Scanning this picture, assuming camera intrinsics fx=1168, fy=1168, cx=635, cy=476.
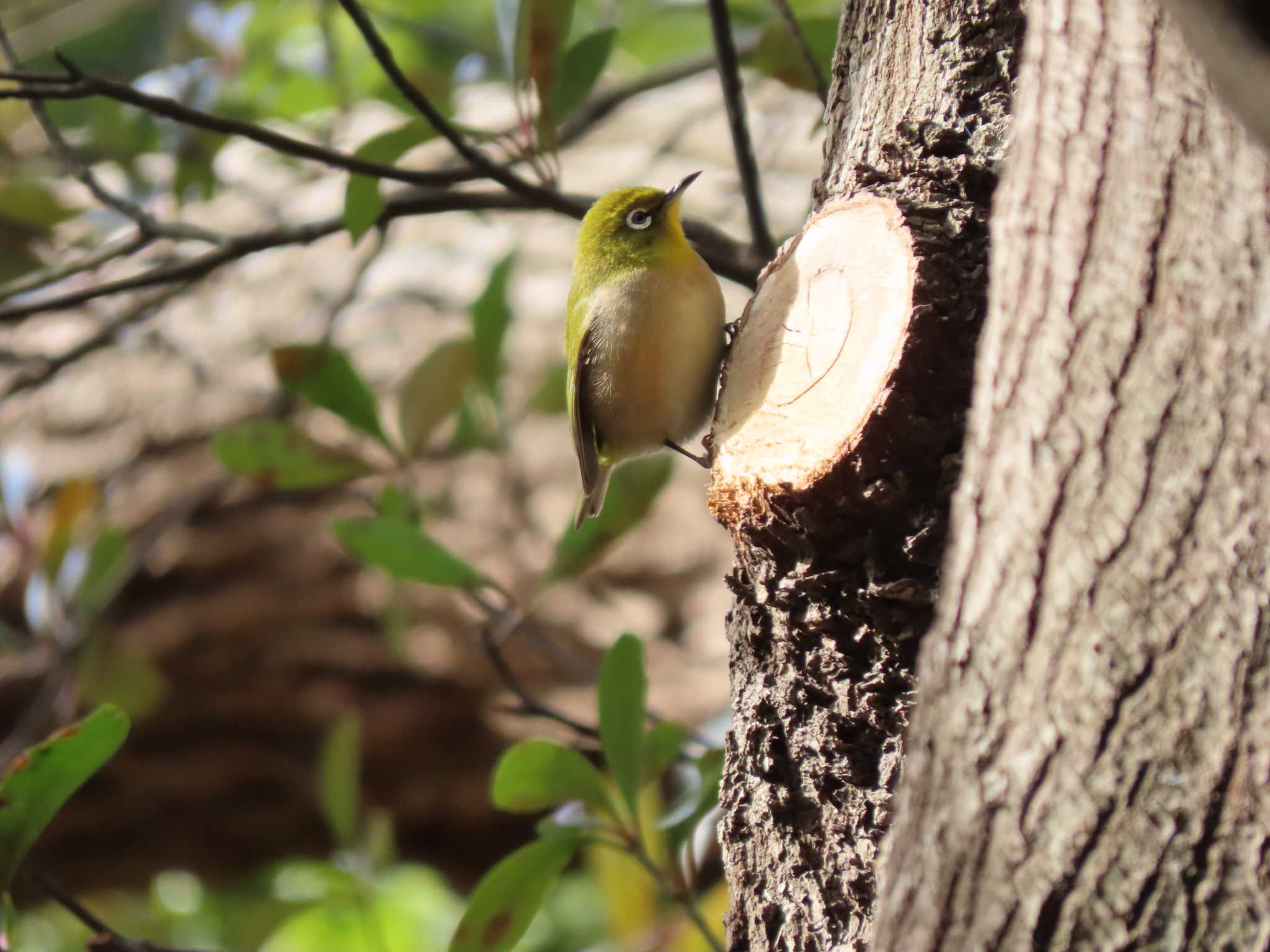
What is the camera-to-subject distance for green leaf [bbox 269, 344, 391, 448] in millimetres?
2539

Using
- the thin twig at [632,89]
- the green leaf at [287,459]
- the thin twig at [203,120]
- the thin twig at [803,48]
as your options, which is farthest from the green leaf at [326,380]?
the thin twig at [803,48]

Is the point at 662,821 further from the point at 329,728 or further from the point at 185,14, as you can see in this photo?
the point at 185,14

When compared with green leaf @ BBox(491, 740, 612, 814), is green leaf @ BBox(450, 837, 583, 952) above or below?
below

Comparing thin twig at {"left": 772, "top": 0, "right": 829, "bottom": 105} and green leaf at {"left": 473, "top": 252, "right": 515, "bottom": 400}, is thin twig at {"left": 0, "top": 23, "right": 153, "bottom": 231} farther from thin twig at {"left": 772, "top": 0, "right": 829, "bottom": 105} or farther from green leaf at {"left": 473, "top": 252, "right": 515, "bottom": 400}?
thin twig at {"left": 772, "top": 0, "right": 829, "bottom": 105}

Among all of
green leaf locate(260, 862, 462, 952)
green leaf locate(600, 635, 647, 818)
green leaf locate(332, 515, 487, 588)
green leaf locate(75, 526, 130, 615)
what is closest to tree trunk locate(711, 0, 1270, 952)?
green leaf locate(600, 635, 647, 818)

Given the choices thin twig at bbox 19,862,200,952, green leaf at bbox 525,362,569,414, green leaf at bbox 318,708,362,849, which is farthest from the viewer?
green leaf at bbox 318,708,362,849

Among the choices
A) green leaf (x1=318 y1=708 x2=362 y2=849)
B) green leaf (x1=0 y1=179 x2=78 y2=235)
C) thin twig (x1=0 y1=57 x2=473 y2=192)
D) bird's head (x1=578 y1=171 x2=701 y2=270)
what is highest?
thin twig (x1=0 y1=57 x2=473 y2=192)

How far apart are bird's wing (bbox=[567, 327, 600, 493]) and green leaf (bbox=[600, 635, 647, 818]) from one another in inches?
28.5

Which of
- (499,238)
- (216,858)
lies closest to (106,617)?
(216,858)

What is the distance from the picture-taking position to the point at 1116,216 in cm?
104

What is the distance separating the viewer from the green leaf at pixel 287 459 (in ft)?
9.02

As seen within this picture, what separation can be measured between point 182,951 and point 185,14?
11.8 ft

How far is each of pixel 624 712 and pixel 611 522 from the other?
0.54 metres

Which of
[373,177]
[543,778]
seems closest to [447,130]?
[373,177]
